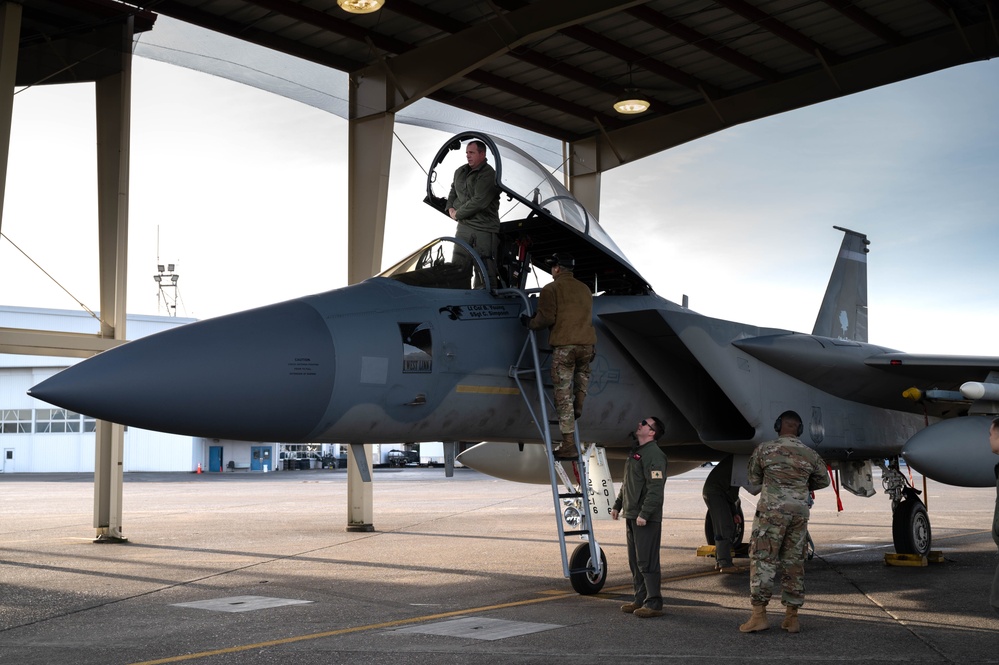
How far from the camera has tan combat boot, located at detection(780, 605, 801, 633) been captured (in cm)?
592

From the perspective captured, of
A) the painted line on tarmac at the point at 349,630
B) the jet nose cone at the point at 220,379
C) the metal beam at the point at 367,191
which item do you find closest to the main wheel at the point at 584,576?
the painted line on tarmac at the point at 349,630

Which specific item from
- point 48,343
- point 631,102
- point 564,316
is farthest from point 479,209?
point 631,102

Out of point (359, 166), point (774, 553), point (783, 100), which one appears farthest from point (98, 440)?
point (783, 100)

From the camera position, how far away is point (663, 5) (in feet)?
40.9

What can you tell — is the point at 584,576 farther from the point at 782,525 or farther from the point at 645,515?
the point at 782,525

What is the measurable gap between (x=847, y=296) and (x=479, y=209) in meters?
7.64

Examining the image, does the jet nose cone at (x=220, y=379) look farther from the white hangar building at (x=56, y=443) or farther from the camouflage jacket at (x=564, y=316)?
the white hangar building at (x=56, y=443)

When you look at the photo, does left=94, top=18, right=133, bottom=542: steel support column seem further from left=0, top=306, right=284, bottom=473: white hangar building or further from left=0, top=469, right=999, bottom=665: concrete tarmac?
left=0, top=306, right=284, bottom=473: white hangar building

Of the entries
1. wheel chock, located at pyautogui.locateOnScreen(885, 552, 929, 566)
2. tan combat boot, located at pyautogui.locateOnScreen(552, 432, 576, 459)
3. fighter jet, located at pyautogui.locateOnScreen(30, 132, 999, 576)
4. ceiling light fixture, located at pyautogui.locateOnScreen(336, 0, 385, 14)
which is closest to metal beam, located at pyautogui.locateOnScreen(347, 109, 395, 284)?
ceiling light fixture, located at pyautogui.locateOnScreen(336, 0, 385, 14)

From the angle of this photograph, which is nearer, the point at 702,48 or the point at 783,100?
the point at 702,48

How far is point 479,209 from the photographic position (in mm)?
7523

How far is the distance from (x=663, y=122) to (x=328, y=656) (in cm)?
1231

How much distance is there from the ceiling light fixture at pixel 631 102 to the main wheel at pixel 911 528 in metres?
6.96

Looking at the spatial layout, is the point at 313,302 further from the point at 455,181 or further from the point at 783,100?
the point at 783,100
